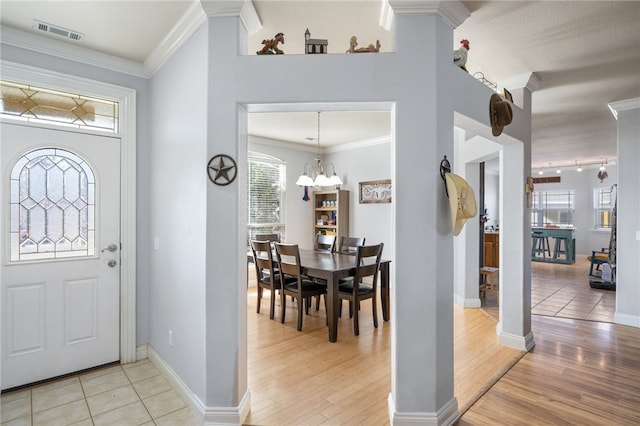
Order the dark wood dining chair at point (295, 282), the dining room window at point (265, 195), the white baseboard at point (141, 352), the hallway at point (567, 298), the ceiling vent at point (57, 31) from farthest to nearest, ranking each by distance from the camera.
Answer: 1. the dining room window at point (265, 195)
2. the hallway at point (567, 298)
3. the dark wood dining chair at point (295, 282)
4. the white baseboard at point (141, 352)
5. the ceiling vent at point (57, 31)

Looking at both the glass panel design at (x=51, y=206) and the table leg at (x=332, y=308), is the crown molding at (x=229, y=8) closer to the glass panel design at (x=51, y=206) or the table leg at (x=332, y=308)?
the glass panel design at (x=51, y=206)

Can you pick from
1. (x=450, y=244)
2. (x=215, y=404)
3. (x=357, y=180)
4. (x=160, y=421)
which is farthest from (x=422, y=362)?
(x=357, y=180)

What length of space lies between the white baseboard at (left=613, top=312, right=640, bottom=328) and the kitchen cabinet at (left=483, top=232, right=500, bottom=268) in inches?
76.9

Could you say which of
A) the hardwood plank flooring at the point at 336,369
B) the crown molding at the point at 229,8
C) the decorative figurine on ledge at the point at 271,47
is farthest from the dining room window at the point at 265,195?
the crown molding at the point at 229,8

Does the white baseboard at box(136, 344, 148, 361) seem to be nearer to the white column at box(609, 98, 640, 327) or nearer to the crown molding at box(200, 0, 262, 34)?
the crown molding at box(200, 0, 262, 34)

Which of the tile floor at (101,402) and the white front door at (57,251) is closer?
the tile floor at (101,402)

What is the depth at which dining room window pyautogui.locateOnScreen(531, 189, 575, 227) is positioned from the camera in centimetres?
959

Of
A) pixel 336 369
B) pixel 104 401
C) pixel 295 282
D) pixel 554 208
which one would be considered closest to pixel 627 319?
pixel 336 369

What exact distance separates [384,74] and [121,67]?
91.3 inches

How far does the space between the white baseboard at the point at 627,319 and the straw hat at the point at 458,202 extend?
3.55 meters

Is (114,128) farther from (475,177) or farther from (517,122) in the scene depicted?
(475,177)

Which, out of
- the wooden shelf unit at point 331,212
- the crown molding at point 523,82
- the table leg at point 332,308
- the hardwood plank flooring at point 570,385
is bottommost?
the hardwood plank flooring at point 570,385

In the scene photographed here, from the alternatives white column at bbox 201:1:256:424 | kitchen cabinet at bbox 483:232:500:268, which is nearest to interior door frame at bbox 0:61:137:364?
white column at bbox 201:1:256:424

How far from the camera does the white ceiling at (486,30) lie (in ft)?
6.95
